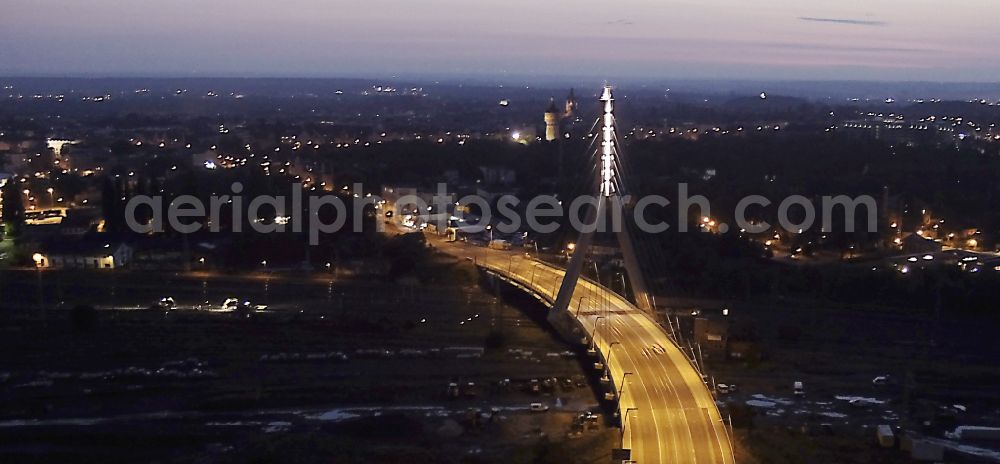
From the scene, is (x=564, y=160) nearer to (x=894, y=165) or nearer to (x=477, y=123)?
(x=894, y=165)

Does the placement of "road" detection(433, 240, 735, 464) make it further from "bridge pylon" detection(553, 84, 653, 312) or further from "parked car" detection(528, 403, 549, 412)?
"parked car" detection(528, 403, 549, 412)

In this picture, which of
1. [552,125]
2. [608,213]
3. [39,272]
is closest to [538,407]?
[608,213]

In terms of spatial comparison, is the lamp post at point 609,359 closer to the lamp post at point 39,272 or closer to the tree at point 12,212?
the lamp post at point 39,272

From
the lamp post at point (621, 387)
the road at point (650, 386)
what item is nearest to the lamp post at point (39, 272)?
the road at point (650, 386)

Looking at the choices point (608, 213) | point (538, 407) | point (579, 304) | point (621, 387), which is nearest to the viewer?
point (621, 387)

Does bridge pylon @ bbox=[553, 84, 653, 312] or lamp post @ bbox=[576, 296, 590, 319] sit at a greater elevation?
bridge pylon @ bbox=[553, 84, 653, 312]

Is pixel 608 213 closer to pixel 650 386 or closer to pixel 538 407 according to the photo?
pixel 538 407

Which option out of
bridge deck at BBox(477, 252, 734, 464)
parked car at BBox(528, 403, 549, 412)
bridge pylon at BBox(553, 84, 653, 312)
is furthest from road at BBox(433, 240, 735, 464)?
parked car at BBox(528, 403, 549, 412)

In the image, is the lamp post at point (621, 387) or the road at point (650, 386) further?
the lamp post at point (621, 387)
